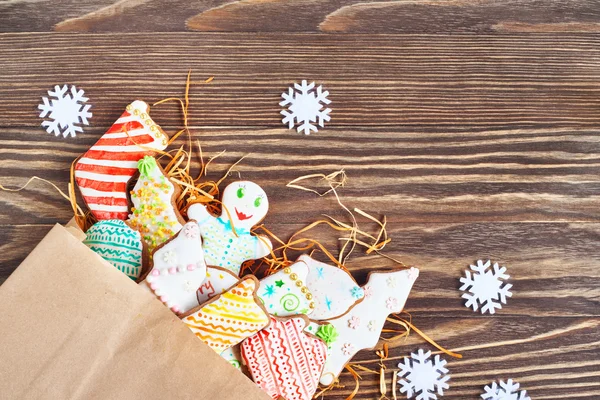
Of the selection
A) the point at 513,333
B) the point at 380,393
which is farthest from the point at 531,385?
the point at 380,393

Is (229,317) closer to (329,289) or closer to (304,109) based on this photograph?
(329,289)

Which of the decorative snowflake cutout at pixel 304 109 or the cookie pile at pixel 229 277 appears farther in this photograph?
the decorative snowflake cutout at pixel 304 109

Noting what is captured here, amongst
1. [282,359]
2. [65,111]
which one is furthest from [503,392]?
[65,111]

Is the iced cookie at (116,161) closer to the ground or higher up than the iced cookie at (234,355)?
higher up

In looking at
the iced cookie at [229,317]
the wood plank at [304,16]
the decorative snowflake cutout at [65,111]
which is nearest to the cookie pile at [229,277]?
the iced cookie at [229,317]

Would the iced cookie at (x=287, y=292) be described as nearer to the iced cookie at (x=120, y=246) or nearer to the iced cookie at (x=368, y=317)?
the iced cookie at (x=368, y=317)

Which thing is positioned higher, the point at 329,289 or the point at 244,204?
the point at 244,204
